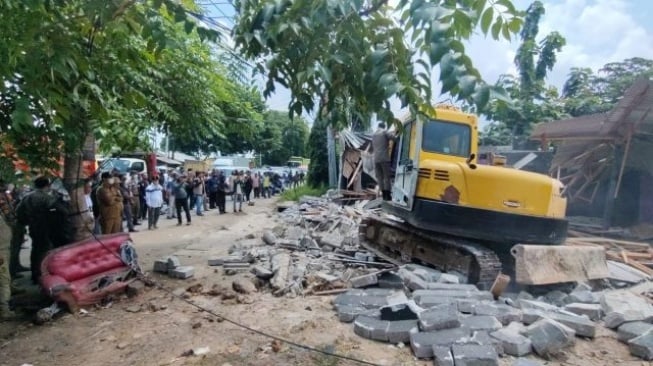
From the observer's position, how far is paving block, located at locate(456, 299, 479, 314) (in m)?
5.12

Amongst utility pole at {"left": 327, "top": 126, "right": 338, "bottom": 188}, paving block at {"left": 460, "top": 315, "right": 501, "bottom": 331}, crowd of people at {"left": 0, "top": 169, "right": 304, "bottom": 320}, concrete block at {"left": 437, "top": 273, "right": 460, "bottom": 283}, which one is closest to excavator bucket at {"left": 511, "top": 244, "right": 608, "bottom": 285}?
concrete block at {"left": 437, "top": 273, "right": 460, "bottom": 283}

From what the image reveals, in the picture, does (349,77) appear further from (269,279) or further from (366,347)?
(269,279)

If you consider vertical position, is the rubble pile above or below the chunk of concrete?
below

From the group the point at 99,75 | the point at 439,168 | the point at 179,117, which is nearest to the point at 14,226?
the point at 179,117

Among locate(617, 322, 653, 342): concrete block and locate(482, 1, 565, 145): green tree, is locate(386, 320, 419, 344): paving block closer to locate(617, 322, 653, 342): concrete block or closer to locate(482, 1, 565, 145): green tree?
locate(617, 322, 653, 342): concrete block

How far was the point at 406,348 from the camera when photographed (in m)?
4.52

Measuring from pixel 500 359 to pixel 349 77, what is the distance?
3231mm

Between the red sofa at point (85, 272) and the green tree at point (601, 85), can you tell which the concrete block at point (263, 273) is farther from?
the green tree at point (601, 85)

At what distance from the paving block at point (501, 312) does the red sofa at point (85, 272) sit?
189 inches

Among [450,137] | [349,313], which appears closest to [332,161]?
[450,137]

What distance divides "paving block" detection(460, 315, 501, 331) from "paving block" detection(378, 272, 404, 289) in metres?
1.43

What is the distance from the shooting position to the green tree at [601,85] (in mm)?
23484

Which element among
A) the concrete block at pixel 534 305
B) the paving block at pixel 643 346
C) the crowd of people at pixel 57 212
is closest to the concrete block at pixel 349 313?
the concrete block at pixel 534 305

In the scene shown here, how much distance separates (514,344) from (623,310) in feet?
5.98
